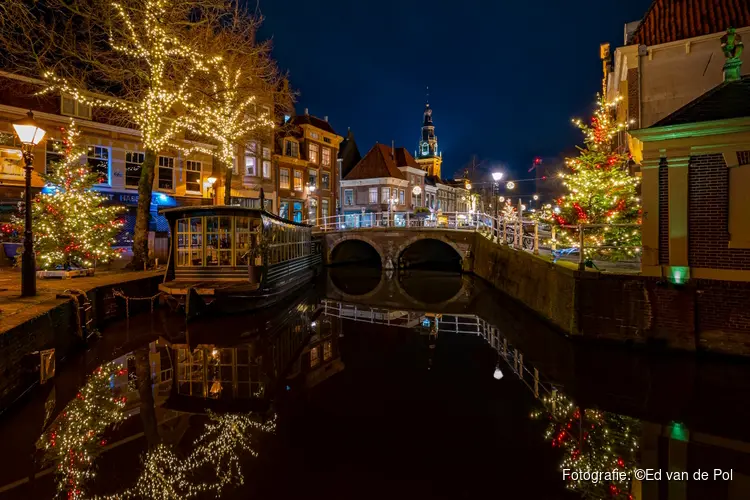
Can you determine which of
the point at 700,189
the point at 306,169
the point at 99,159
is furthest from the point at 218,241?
the point at 306,169

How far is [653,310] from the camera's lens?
9.02 meters

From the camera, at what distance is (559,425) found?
19.6 ft

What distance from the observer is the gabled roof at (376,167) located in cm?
4516

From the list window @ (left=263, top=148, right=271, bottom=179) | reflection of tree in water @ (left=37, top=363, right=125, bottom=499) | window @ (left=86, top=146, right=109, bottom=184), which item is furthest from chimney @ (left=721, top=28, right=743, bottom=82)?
window @ (left=263, top=148, right=271, bottom=179)

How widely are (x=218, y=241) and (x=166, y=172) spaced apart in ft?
41.5

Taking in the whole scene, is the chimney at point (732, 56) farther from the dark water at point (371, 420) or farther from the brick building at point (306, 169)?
the brick building at point (306, 169)

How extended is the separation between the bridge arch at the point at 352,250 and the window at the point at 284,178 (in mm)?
6706

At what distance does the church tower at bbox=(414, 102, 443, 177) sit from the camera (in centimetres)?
7106

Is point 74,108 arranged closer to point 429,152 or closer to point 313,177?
point 313,177

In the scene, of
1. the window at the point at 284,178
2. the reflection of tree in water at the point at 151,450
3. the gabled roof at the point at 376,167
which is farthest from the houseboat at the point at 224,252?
the gabled roof at the point at 376,167

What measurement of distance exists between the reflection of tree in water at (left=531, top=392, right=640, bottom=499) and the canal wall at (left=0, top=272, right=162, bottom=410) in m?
7.69

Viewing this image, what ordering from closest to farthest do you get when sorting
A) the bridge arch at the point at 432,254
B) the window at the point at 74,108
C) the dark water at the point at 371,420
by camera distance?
1. the dark water at the point at 371,420
2. the window at the point at 74,108
3. the bridge arch at the point at 432,254

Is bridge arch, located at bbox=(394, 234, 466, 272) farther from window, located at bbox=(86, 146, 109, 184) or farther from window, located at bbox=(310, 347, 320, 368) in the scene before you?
window, located at bbox=(310, 347, 320, 368)

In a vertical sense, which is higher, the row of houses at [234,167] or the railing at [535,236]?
the row of houses at [234,167]
